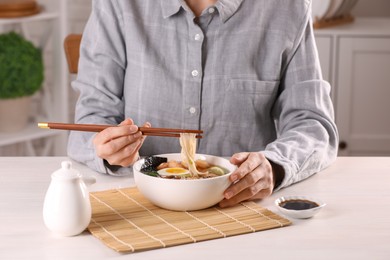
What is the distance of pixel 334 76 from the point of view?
12.8 feet

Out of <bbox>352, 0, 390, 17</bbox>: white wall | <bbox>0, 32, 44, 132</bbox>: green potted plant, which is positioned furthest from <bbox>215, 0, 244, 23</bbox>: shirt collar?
<bbox>352, 0, 390, 17</bbox>: white wall

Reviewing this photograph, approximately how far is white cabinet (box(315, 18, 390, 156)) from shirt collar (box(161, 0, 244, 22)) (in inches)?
68.3

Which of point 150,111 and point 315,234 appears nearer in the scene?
point 315,234

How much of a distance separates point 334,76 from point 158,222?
7.97 ft

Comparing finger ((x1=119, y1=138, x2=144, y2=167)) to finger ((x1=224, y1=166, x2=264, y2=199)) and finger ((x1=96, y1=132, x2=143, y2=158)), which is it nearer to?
finger ((x1=96, y1=132, x2=143, y2=158))

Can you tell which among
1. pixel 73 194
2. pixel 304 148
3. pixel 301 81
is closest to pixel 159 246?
pixel 73 194

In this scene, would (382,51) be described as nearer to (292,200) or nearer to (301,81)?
(301,81)

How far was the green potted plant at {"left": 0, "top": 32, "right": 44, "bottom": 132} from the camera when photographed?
363 cm

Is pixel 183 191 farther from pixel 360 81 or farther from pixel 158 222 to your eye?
pixel 360 81

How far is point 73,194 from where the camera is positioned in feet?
5.03

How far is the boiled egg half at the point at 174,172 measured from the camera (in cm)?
172

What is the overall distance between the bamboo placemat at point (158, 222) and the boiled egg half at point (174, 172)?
7 cm

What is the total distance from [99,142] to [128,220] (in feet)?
0.84

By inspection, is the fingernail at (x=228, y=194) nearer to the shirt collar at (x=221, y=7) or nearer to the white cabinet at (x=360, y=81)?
the shirt collar at (x=221, y=7)
